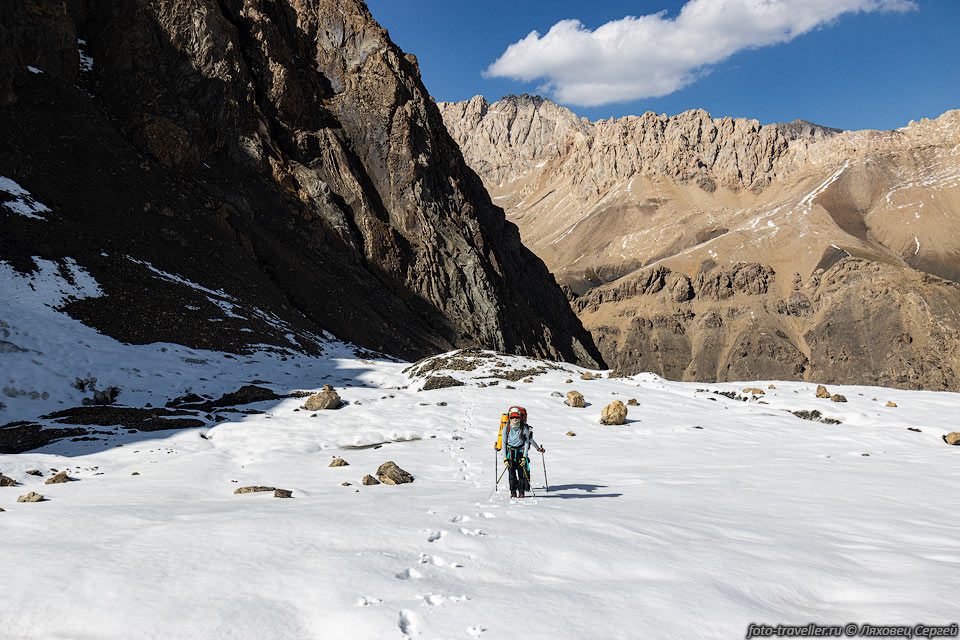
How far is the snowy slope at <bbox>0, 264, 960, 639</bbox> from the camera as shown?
3.93m

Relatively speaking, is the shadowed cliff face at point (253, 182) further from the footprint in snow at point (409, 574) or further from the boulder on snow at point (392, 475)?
the footprint in snow at point (409, 574)

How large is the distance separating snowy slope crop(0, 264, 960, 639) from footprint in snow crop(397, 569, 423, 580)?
0.03 metres

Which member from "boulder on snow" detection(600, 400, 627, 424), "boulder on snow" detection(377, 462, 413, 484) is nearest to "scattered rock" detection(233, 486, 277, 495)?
"boulder on snow" detection(377, 462, 413, 484)

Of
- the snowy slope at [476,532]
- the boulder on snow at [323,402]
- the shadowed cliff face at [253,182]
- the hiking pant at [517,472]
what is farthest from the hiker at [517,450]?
the shadowed cliff face at [253,182]

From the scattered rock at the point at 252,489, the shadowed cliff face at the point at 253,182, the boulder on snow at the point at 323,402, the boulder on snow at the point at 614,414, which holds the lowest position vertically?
the scattered rock at the point at 252,489

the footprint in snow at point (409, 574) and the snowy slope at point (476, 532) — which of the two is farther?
the footprint in snow at point (409, 574)

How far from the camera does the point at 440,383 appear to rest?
2383 centimetres

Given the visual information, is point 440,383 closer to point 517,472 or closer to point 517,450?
point 517,450

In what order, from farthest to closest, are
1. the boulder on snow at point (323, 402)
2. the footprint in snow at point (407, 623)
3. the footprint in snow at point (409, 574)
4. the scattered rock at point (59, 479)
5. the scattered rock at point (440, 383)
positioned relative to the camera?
the scattered rock at point (440, 383), the boulder on snow at point (323, 402), the scattered rock at point (59, 479), the footprint in snow at point (409, 574), the footprint in snow at point (407, 623)

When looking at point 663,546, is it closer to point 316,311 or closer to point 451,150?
point 316,311

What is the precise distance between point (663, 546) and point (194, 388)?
20294 mm

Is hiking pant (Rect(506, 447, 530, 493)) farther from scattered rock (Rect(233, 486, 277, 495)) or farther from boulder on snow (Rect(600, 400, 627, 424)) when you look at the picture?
boulder on snow (Rect(600, 400, 627, 424))

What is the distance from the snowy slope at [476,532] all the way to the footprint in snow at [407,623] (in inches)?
0.6

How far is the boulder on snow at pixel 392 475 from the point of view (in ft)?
34.6
